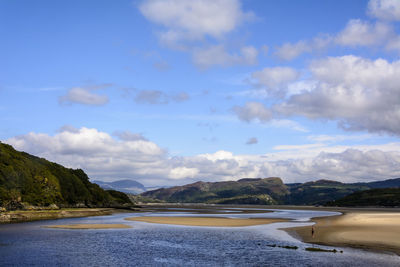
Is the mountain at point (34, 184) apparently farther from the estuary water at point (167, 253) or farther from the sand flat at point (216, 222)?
the estuary water at point (167, 253)

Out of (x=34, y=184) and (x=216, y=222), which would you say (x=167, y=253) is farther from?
(x=34, y=184)

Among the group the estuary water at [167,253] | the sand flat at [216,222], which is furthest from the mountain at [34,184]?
the estuary water at [167,253]

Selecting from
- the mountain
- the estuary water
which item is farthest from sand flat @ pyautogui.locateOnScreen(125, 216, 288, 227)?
the mountain

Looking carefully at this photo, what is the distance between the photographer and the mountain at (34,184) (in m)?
123

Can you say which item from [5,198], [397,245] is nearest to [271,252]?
A: [397,245]

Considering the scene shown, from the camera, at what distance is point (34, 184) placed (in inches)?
5625

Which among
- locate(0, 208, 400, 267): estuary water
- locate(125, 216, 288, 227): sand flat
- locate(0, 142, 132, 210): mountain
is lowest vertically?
locate(125, 216, 288, 227): sand flat

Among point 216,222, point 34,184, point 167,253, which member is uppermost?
point 34,184

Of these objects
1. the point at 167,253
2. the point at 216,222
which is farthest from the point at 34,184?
the point at 167,253

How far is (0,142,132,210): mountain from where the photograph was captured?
12269cm

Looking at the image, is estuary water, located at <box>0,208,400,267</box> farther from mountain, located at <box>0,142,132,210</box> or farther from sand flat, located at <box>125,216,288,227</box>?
mountain, located at <box>0,142,132,210</box>

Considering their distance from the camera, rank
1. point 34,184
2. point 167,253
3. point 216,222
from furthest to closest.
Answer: point 34,184
point 216,222
point 167,253

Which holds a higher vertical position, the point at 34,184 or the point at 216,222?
the point at 34,184

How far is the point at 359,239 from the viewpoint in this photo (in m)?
53.8
